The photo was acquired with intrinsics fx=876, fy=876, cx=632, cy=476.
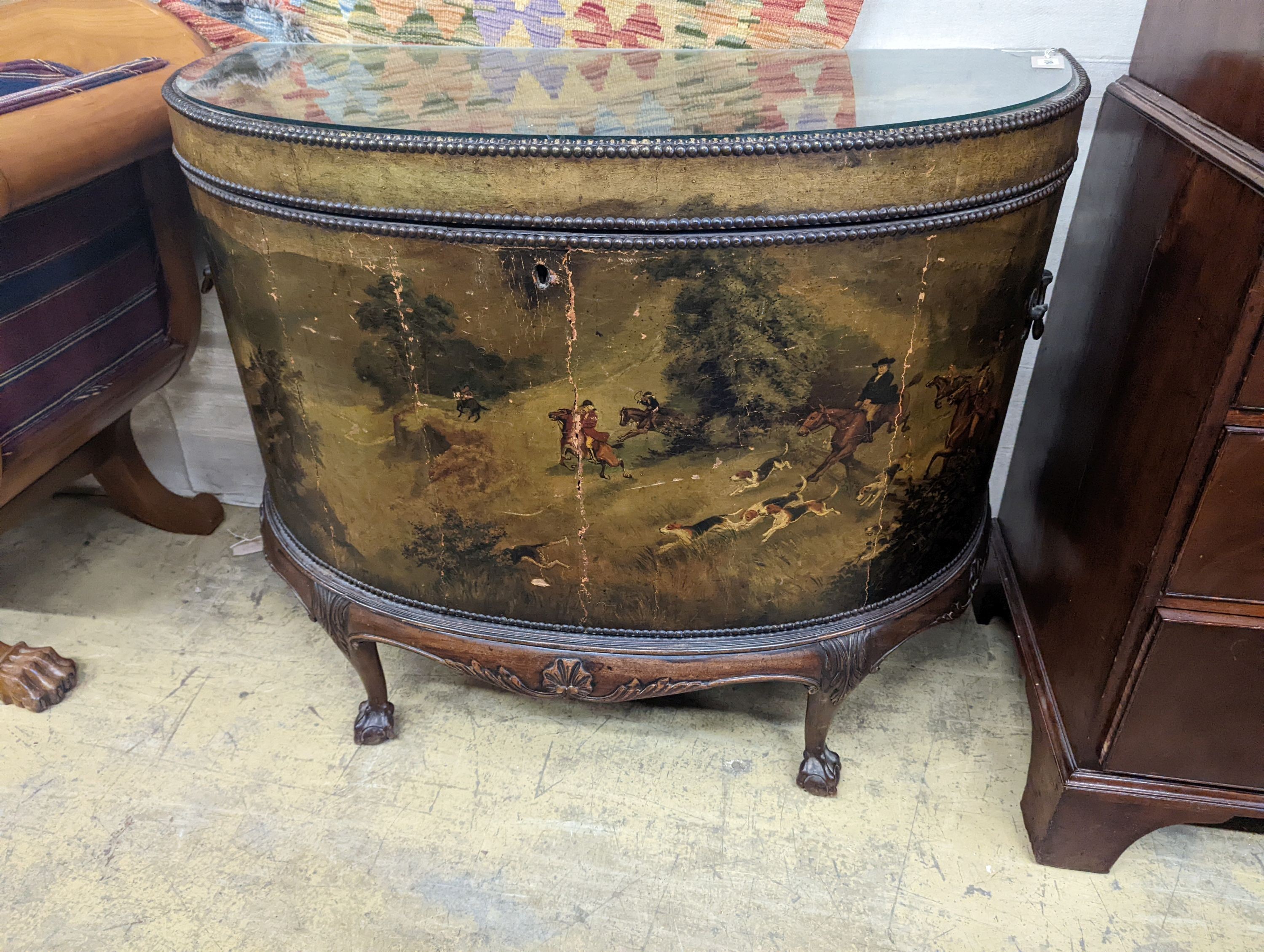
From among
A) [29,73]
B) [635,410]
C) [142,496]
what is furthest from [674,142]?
[142,496]

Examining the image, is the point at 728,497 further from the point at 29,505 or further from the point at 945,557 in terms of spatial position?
the point at 29,505

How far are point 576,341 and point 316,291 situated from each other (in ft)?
1.12

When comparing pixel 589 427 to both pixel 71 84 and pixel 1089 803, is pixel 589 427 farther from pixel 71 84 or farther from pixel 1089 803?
pixel 71 84

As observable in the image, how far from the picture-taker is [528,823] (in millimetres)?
1422

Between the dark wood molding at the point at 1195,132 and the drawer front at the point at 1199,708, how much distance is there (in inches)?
20.5

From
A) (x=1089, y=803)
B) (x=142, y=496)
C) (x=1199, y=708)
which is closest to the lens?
(x=1199, y=708)

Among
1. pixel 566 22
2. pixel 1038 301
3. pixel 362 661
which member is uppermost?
pixel 566 22

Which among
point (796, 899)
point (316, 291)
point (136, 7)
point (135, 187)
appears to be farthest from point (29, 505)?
point (796, 899)

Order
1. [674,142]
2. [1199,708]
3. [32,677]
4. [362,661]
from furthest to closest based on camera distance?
[32,677]
[362,661]
[1199,708]
[674,142]

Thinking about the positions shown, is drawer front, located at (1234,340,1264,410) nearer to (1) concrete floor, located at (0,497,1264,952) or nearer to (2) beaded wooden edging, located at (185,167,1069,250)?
(2) beaded wooden edging, located at (185,167,1069,250)

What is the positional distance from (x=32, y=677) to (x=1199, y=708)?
1.91 metres

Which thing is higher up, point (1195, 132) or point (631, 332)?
point (1195, 132)

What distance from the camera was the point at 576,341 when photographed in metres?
1.05

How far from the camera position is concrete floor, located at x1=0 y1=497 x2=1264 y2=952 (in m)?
1.27
